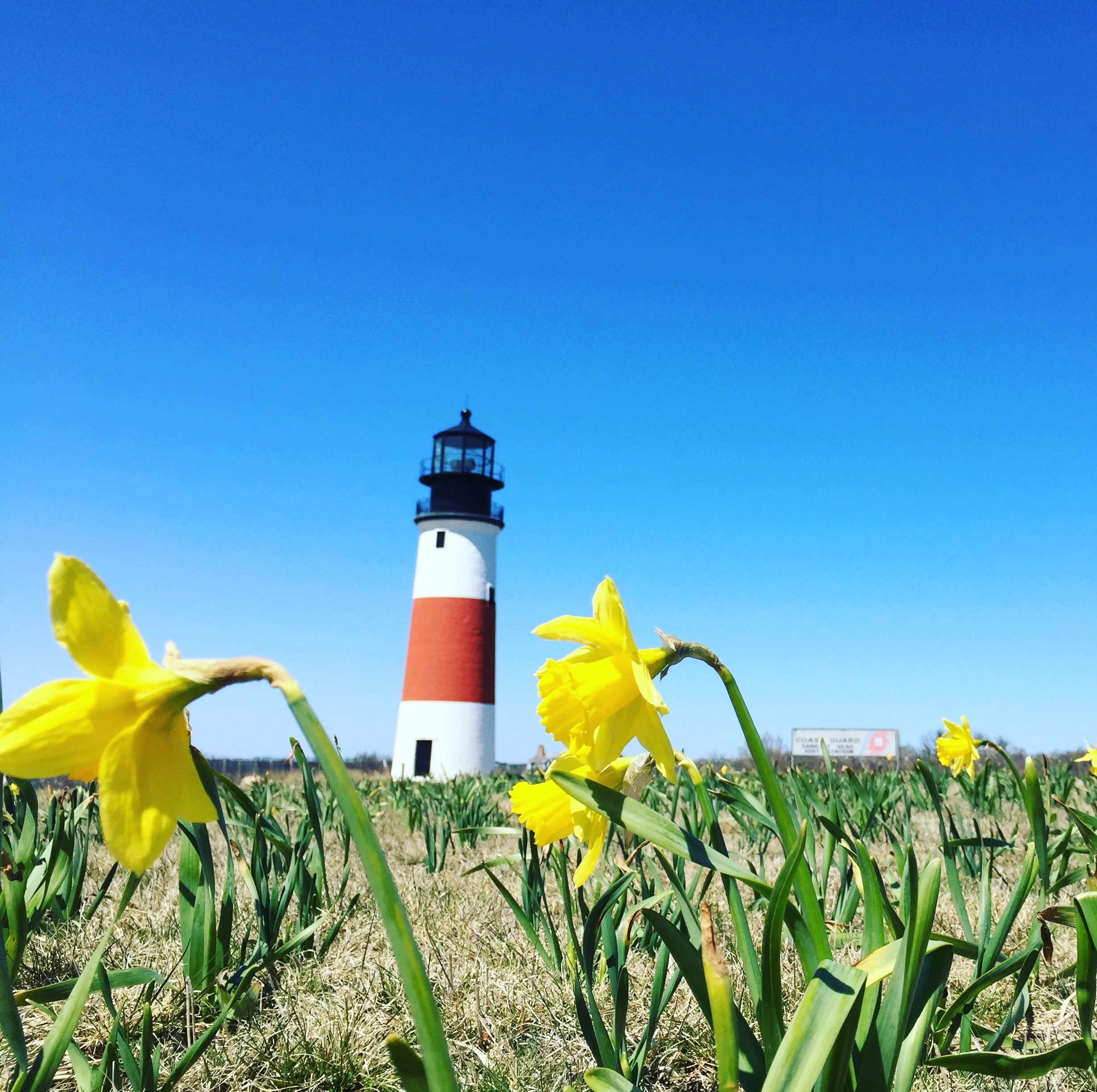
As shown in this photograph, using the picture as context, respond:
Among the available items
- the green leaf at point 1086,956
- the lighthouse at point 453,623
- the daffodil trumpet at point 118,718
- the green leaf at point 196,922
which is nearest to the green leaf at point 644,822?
the daffodil trumpet at point 118,718

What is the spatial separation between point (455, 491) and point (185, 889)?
20.1 metres

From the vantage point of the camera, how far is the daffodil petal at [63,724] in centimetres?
88

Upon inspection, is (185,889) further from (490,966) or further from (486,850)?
(486,850)

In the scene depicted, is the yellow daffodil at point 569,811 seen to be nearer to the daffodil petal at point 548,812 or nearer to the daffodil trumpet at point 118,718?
the daffodil petal at point 548,812

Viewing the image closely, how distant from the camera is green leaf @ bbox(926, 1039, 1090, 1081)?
4.21 feet

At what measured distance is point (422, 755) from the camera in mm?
20047

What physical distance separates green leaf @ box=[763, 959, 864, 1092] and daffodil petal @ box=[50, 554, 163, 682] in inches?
34.3

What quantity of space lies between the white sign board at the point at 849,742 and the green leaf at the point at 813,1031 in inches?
790

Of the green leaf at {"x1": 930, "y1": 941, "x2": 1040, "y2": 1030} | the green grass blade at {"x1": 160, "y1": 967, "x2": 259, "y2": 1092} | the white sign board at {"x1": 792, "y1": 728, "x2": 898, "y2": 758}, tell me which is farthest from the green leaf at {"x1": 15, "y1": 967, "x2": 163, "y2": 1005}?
the white sign board at {"x1": 792, "y1": 728, "x2": 898, "y2": 758}

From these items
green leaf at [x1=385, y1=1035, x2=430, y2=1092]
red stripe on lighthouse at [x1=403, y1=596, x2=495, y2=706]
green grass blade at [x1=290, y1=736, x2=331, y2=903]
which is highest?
red stripe on lighthouse at [x1=403, y1=596, x2=495, y2=706]

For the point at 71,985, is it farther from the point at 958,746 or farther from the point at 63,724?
the point at 958,746

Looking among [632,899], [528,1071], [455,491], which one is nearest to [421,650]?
[455,491]

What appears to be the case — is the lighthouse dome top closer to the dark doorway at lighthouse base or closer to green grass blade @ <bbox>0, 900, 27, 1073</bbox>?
the dark doorway at lighthouse base

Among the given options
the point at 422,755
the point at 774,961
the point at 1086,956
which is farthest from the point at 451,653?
the point at 774,961
